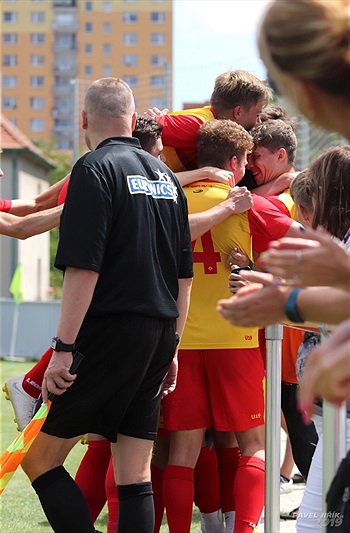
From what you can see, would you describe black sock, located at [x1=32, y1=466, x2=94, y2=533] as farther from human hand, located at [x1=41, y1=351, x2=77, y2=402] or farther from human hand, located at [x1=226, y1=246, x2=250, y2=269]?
human hand, located at [x1=226, y1=246, x2=250, y2=269]

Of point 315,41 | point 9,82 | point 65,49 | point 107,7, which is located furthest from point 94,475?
point 65,49

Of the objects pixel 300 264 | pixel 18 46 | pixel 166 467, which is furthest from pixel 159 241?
pixel 18 46

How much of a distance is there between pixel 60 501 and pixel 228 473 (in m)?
1.39

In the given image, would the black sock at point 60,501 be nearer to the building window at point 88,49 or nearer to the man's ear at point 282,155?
the man's ear at point 282,155

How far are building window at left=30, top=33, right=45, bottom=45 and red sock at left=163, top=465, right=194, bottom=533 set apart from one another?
118182 millimetres

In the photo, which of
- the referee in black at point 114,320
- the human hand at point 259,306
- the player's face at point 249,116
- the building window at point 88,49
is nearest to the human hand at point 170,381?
the referee in black at point 114,320

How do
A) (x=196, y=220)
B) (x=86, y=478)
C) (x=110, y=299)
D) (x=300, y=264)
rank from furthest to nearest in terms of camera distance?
(x=86, y=478), (x=196, y=220), (x=110, y=299), (x=300, y=264)

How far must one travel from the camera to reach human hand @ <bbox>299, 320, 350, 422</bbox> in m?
2.01

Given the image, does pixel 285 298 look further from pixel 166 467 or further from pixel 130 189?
pixel 166 467

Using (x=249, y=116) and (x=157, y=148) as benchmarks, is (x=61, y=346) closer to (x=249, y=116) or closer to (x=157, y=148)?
(x=157, y=148)

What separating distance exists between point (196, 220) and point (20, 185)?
45839 mm

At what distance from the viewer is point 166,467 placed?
195 inches

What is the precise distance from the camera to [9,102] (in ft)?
377

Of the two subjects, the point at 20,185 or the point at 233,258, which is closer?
the point at 233,258
